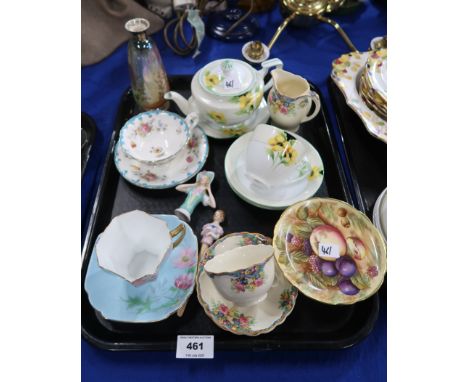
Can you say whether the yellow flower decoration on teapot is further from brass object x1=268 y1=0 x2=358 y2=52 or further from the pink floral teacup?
brass object x1=268 y1=0 x2=358 y2=52

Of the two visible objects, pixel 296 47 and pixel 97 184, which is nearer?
pixel 97 184

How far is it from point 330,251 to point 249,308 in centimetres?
21

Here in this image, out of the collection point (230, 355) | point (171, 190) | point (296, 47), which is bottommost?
point (230, 355)

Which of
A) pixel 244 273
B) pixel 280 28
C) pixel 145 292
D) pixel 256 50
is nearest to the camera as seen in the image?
pixel 244 273

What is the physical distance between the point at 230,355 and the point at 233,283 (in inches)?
8.7

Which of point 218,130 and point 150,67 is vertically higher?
point 150,67

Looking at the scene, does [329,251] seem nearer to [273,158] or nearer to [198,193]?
[273,158]

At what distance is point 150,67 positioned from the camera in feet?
3.22

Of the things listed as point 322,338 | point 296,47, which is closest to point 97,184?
point 322,338

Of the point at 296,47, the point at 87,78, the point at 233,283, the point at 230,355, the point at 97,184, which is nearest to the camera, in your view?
the point at 233,283

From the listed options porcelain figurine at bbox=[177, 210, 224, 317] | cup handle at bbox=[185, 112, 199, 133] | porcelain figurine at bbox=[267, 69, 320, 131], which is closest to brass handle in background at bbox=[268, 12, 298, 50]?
porcelain figurine at bbox=[267, 69, 320, 131]

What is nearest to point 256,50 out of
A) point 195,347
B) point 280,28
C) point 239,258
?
point 280,28

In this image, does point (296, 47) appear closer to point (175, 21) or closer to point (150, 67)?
point (175, 21)

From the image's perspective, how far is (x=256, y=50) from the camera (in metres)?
1.30
